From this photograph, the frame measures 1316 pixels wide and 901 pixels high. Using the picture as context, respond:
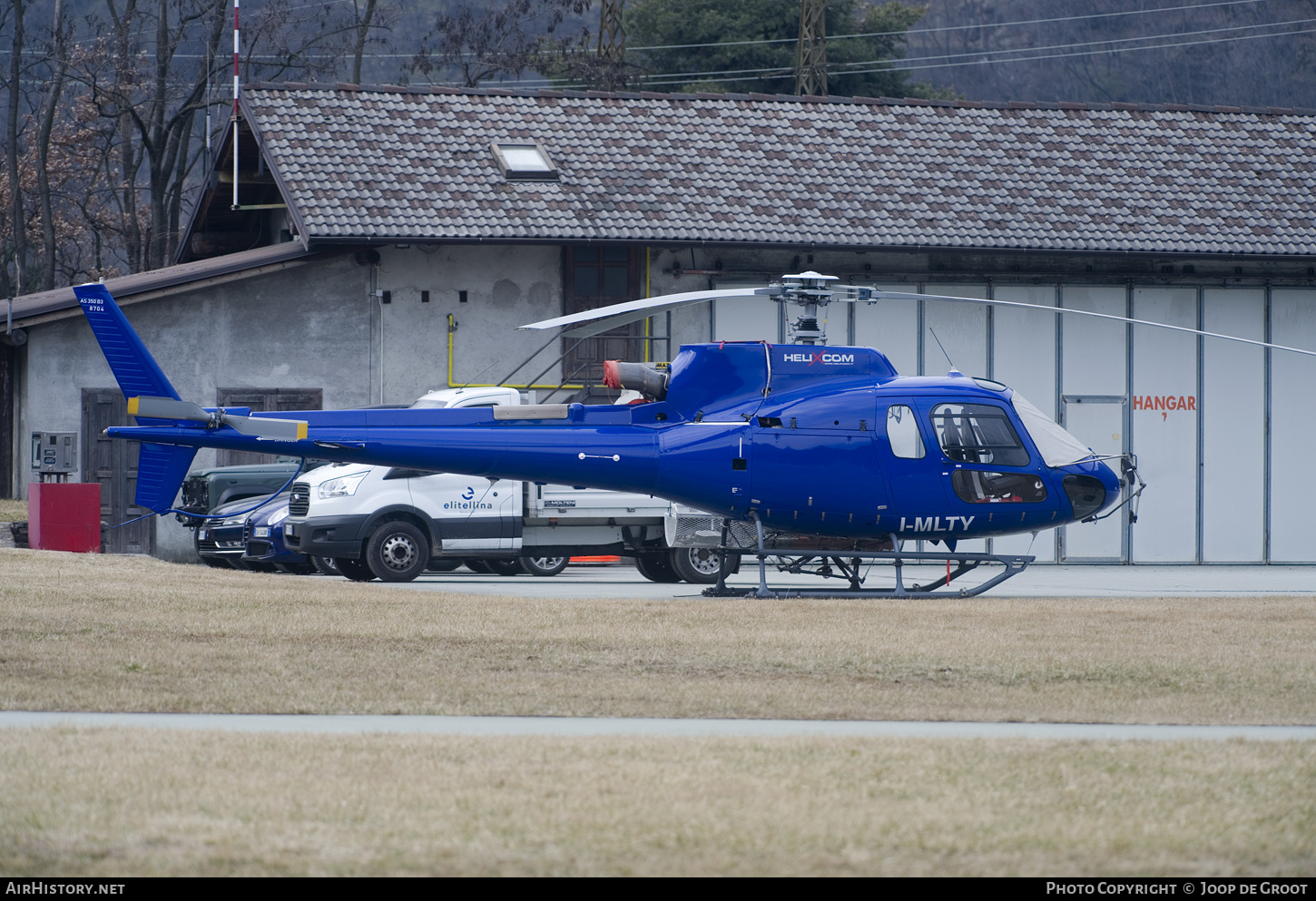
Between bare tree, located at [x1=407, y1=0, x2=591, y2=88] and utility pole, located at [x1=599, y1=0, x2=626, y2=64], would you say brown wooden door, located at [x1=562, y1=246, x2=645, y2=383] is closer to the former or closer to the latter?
utility pole, located at [x1=599, y1=0, x2=626, y2=64]

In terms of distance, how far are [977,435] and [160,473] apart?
26.2 ft

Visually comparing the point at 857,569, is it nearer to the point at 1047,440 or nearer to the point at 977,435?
the point at 977,435

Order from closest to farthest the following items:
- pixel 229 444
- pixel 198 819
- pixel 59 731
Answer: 1. pixel 198 819
2. pixel 59 731
3. pixel 229 444

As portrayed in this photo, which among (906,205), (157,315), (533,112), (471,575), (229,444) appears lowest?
(471,575)

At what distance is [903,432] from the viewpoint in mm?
15664

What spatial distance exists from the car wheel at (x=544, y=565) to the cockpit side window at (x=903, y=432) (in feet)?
18.8

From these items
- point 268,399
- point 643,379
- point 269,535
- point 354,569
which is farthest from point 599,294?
point 643,379

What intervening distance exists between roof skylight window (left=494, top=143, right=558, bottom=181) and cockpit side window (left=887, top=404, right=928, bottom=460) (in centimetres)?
974

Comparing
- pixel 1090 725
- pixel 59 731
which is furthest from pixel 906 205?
pixel 59 731

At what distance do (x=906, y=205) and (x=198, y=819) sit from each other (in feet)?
65.4

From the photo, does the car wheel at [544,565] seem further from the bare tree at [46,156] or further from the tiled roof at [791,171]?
the bare tree at [46,156]

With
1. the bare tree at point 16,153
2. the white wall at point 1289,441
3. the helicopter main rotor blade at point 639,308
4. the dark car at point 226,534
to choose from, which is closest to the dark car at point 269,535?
the dark car at point 226,534

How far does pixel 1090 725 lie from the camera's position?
8.47 metres
